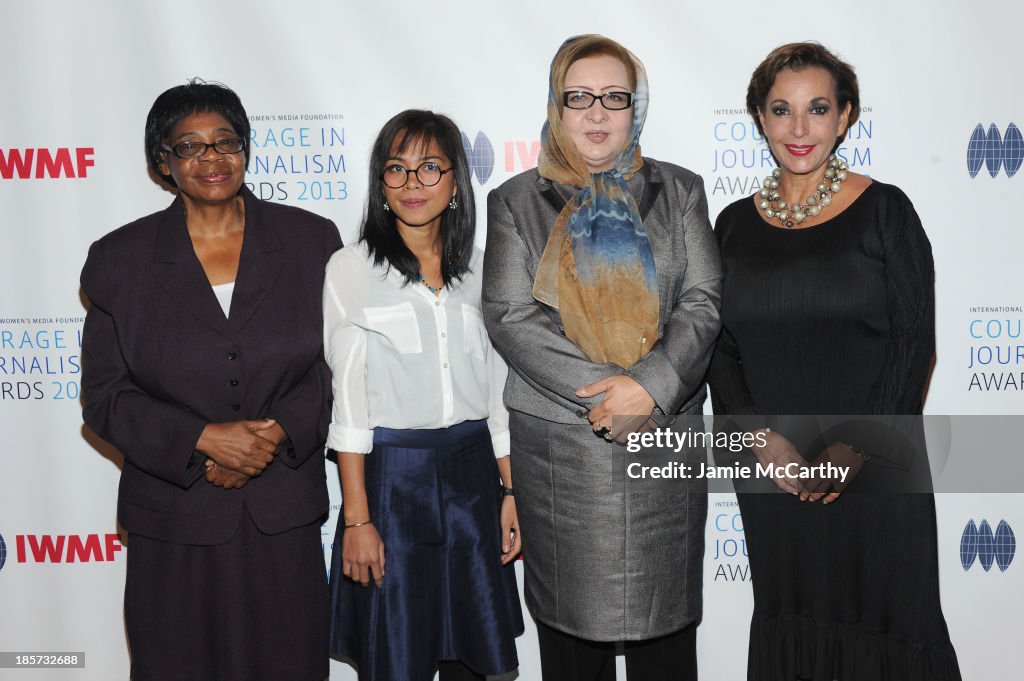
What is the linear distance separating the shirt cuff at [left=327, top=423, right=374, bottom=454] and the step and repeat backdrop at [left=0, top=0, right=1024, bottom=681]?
826 millimetres

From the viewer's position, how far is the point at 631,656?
2320mm

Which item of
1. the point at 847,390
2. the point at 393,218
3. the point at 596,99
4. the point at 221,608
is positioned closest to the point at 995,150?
the point at 847,390

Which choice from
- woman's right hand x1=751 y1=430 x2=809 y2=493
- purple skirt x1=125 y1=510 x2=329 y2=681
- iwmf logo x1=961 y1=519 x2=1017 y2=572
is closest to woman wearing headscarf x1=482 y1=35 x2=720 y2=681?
woman's right hand x1=751 y1=430 x2=809 y2=493

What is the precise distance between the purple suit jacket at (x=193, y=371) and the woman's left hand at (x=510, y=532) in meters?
0.51

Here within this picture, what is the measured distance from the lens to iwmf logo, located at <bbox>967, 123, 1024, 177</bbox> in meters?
2.77

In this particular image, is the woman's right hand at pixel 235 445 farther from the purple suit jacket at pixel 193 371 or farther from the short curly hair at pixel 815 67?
the short curly hair at pixel 815 67

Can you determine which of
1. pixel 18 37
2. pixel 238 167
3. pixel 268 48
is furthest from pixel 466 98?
pixel 18 37

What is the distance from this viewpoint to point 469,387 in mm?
2270

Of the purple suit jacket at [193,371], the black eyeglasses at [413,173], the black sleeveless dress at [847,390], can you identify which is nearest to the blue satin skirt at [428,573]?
the purple suit jacket at [193,371]

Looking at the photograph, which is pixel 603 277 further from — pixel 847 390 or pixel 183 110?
pixel 183 110

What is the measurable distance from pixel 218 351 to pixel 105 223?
103cm

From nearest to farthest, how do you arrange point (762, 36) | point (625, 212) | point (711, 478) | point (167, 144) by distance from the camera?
point (625, 212) → point (167, 144) → point (762, 36) → point (711, 478)

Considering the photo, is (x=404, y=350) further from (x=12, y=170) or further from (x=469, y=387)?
(x=12, y=170)

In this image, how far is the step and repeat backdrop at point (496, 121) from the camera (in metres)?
2.76
